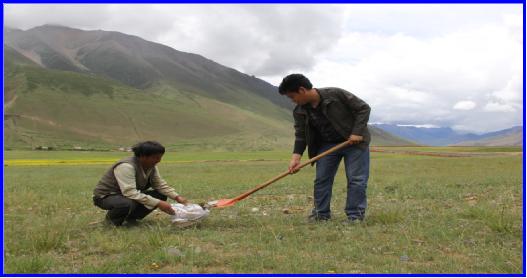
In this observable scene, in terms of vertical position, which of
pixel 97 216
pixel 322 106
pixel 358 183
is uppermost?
pixel 322 106

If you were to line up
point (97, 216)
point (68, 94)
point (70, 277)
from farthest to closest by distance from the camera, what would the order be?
point (68, 94)
point (97, 216)
point (70, 277)

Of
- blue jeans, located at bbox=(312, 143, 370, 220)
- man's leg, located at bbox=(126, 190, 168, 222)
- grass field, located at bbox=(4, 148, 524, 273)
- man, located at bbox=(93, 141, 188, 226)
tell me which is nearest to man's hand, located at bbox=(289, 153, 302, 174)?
blue jeans, located at bbox=(312, 143, 370, 220)

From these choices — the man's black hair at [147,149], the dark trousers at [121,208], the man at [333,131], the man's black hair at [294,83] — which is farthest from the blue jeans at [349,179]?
the dark trousers at [121,208]

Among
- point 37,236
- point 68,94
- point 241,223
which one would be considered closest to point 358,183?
point 241,223

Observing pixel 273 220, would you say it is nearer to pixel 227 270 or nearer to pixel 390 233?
pixel 390 233

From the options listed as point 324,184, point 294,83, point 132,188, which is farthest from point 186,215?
point 294,83

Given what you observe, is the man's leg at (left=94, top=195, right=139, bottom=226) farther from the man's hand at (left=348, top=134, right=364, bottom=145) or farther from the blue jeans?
the man's hand at (left=348, top=134, right=364, bottom=145)

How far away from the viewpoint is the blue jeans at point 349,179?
22.7 feet

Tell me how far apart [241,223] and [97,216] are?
2.47 metres

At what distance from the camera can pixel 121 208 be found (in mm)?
6758

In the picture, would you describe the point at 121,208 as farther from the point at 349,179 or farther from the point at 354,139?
the point at 354,139

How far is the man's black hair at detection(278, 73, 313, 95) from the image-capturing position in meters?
6.77

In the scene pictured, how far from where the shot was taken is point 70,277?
4395 millimetres

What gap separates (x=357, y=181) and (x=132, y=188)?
9.09 feet
